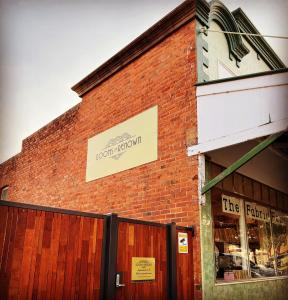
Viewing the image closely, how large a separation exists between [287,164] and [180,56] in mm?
4342

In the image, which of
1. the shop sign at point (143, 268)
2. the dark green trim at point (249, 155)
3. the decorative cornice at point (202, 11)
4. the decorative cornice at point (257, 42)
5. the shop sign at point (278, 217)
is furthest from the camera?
the decorative cornice at point (257, 42)

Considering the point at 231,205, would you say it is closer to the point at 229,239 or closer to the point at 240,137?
the point at 229,239

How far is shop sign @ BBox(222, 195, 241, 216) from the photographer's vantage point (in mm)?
6809

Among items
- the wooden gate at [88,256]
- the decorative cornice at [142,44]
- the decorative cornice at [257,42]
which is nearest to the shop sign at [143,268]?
the wooden gate at [88,256]

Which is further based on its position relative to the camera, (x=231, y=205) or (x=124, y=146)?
(x=124, y=146)

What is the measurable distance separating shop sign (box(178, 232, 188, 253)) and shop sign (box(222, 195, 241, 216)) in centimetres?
140

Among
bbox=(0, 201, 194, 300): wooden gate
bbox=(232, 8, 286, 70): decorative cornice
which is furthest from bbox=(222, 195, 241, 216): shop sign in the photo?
bbox=(232, 8, 286, 70): decorative cornice

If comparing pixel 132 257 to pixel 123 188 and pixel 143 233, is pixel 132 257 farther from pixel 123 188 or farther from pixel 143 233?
pixel 123 188

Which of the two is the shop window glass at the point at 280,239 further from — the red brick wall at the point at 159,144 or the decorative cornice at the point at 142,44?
the decorative cornice at the point at 142,44

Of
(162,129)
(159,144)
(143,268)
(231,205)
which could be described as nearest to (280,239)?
Result: (231,205)

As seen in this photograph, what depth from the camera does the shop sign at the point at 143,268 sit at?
5.04 meters

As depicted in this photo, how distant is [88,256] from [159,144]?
10.1ft

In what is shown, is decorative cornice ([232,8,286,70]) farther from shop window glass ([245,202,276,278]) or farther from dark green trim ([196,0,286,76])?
shop window glass ([245,202,276,278])

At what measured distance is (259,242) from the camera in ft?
25.2
